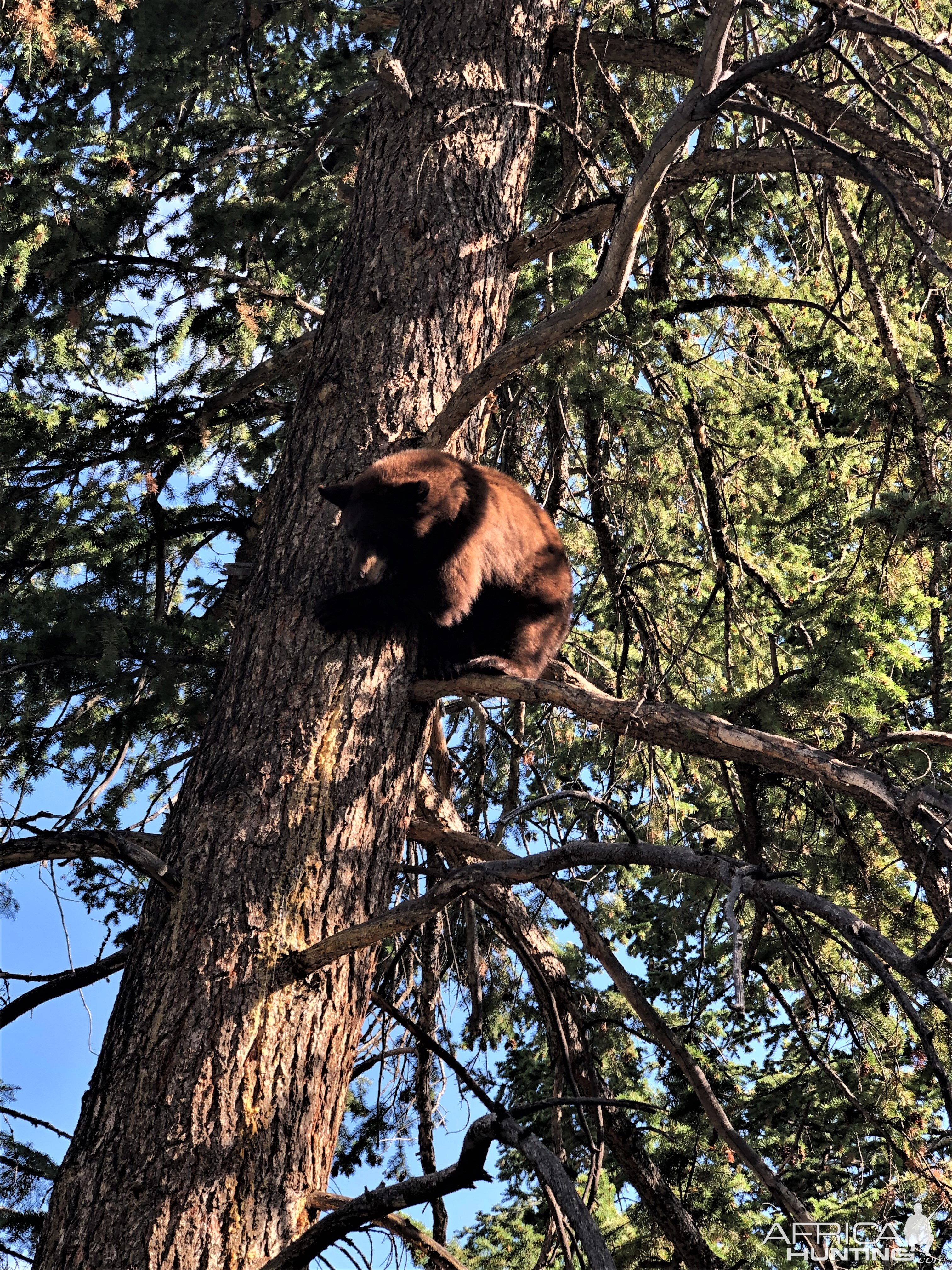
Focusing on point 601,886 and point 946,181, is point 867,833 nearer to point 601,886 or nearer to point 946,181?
point 601,886

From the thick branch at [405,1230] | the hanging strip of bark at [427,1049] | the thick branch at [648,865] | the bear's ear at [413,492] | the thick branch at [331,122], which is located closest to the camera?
the thick branch at [648,865]

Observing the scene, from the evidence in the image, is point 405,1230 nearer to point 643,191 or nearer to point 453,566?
point 453,566

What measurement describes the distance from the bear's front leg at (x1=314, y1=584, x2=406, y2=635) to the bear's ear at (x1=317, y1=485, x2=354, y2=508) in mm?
340

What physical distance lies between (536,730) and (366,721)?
10.0 ft

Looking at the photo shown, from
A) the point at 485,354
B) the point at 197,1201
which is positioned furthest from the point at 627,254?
the point at 197,1201

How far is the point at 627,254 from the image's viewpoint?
332cm

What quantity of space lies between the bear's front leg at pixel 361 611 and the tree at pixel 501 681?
7cm

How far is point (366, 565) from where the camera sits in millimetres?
3943

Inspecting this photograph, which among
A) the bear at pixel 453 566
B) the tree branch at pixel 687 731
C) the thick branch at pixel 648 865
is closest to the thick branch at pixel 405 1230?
the thick branch at pixel 648 865

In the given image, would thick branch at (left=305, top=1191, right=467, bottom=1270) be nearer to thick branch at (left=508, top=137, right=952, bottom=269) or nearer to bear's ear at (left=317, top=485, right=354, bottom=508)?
bear's ear at (left=317, top=485, right=354, bottom=508)
